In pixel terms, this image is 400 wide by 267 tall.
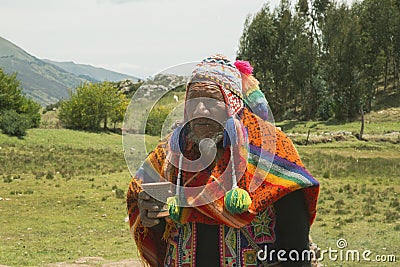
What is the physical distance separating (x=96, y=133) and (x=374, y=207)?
95.1 feet

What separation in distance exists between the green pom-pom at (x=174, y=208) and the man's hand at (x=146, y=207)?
0.06 m

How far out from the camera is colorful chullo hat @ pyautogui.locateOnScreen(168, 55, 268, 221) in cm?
212

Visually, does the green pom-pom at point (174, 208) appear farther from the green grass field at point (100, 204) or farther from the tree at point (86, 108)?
the tree at point (86, 108)

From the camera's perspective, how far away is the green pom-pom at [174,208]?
2.18 meters

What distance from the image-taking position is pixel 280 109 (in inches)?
1869

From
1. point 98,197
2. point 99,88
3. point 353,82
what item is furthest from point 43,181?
point 353,82

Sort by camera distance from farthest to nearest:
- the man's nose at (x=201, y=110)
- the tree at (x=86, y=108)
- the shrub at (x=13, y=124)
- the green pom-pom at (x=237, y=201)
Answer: the tree at (x=86, y=108)
the shrub at (x=13, y=124)
the man's nose at (x=201, y=110)
the green pom-pom at (x=237, y=201)

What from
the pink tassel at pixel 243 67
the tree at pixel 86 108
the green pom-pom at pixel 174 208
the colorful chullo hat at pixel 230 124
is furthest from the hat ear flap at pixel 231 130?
the tree at pixel 86 108

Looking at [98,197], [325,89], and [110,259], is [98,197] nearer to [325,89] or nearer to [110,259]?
[110,259]

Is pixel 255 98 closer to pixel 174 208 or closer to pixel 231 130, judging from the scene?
pixel 231 130

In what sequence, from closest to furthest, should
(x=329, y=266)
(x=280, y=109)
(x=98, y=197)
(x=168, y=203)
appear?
(x=168, y=203) < (x=329, y=266) < (x=98, y=197) < (x=280, y=109)

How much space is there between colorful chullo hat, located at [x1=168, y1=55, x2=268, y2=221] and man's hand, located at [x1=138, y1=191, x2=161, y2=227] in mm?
78

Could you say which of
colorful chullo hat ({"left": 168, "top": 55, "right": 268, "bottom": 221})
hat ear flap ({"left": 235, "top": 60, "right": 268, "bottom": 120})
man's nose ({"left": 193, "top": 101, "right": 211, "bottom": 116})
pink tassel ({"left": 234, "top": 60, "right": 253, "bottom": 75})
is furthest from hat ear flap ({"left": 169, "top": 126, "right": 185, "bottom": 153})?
pink tassel ({"left": 234, "top": 60, "right": 253, "bottom": 75})

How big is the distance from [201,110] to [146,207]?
460 millimetres
